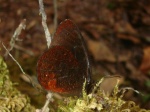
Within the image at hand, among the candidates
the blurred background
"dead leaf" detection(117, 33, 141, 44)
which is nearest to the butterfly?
the blurred background

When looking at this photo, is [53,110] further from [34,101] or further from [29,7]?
[29,7]

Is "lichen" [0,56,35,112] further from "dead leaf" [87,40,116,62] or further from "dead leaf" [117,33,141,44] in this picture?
"dead leaf" [117,33,141,44]

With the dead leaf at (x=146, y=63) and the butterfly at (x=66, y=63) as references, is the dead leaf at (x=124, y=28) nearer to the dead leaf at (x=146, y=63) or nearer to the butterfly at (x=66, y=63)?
the dead leaf at (x=146, y=63)

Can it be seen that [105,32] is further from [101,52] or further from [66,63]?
[66,63]

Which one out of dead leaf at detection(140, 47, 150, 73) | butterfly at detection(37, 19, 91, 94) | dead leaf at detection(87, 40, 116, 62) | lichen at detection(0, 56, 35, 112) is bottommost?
dead leaf at detection(140, 47, 150, 73)

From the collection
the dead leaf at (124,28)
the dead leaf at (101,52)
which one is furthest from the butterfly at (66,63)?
the dead leaf at (124,28)

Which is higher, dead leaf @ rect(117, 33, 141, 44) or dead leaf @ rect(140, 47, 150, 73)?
dead leaf @ rect(117, 33, 141, 44)

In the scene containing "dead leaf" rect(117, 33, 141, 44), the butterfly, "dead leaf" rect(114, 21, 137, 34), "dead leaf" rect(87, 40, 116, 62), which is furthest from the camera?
"dead leaf" rect(114, 21, 137, 34)
